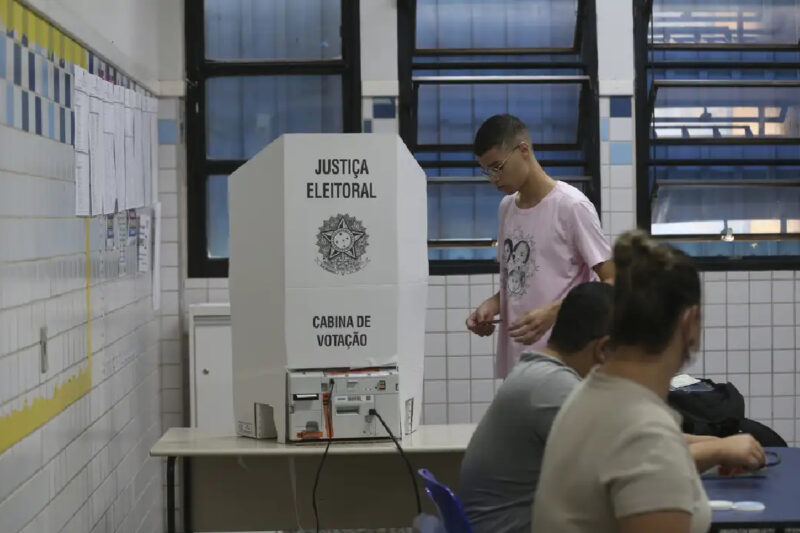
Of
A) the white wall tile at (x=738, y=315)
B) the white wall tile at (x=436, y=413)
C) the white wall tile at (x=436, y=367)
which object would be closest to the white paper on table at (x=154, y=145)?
the white wall tile at (x=436, y=367)

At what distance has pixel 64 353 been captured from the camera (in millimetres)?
3490

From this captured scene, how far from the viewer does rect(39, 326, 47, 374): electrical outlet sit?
3201 mm

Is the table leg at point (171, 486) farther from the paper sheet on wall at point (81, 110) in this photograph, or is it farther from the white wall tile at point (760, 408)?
the white wall tile at point (760, 408)

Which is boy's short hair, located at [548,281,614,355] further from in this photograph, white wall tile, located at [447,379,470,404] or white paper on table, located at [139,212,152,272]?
white wall tile, located at [447,379,470,404]

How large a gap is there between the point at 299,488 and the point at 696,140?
299cm

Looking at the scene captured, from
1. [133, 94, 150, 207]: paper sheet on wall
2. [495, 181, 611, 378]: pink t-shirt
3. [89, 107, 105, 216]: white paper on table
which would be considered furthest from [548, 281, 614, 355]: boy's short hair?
[133, 94, 150, 207]: paper sheet on wall

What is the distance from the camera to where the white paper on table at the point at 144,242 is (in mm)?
4811

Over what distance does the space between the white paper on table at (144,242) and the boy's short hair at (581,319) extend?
2.80 metres

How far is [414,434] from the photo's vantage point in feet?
11.4

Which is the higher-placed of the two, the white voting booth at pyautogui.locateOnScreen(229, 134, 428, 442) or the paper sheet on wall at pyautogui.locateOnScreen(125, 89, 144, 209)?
the paper sheet on wall at pyautogui.locateOnScreen(125, 89, 144, 209)

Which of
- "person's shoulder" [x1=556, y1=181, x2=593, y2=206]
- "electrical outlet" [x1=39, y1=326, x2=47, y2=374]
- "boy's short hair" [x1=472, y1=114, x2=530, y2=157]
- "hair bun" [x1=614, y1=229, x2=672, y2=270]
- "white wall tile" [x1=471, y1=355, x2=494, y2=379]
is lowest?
"white wall tile" [x1=471, y1=355, x2=494, y2=379]

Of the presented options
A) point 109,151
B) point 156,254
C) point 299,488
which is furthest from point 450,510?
point 156,254

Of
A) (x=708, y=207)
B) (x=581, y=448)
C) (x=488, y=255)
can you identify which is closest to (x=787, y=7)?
(x=708, y=207)

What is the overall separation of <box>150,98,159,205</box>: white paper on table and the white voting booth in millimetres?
1835
